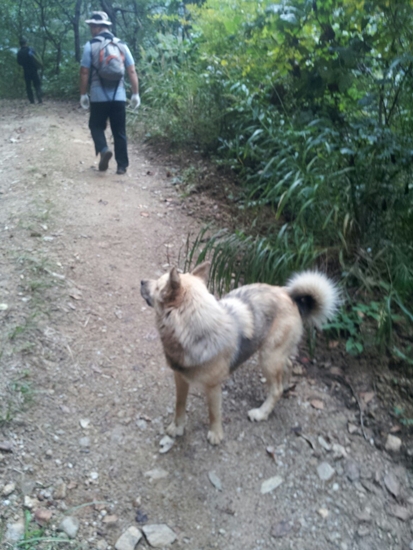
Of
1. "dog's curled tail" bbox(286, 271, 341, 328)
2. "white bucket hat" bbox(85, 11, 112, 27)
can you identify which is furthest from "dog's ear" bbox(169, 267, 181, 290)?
"white bucket hat" bbox(85, 11, 112, 27)

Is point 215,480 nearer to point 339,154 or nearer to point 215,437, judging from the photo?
point 215,437

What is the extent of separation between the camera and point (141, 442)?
3117 millimetres

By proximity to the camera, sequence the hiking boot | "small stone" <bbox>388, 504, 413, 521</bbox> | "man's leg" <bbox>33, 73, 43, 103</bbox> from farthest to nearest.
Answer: "man's leg" <bbox>33, 73, 43, 103</bbox>
the hiking boot
"small stone" <bbox>388, 504, 413, 521</bbox>

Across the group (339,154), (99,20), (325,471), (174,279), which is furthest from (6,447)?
(99,20)

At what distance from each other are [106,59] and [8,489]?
6071 millimetres

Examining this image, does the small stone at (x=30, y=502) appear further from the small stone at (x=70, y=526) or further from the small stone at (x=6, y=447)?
the small stone at (x=6, y=447)

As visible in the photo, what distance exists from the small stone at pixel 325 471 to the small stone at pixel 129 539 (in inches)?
49.6

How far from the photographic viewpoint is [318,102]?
495 cm

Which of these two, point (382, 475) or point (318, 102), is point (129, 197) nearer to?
point (318, 102)

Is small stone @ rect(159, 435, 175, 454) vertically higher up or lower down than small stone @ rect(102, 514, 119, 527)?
lower down

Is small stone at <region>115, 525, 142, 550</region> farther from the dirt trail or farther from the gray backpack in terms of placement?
the gray backpack

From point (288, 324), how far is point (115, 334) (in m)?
1.68

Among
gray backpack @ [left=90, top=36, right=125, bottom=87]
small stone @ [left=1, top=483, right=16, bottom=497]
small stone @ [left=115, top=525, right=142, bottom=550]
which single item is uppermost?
gray backpack @ [left=90, top=36, right=125, bottom=87]

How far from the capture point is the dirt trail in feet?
8.66
